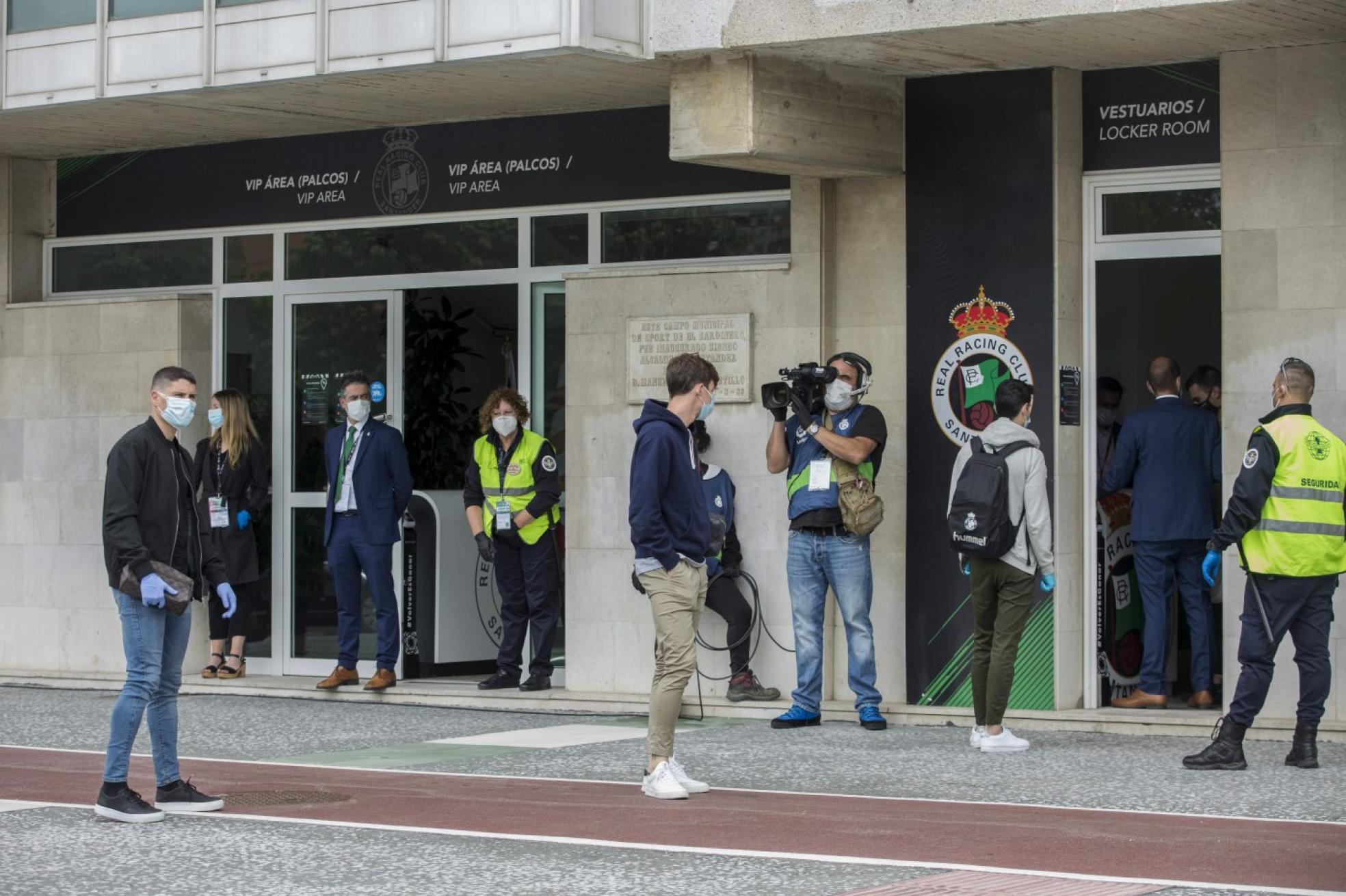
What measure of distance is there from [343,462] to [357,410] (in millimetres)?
371

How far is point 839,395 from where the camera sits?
40.3 ft

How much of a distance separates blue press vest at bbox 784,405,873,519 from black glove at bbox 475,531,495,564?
7.64ft

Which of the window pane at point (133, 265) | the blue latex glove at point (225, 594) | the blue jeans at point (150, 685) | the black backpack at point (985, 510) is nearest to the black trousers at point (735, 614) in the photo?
the black backpack at point (985, 510)

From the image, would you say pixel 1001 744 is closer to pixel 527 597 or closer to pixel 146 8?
pixel 527 597

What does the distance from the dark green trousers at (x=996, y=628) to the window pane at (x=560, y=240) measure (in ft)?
14.1

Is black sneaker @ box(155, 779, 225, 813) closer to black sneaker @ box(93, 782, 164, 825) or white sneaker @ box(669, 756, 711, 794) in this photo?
black sneaker @ box(93, 782, 164, 825)

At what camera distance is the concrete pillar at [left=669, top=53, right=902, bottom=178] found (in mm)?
12258

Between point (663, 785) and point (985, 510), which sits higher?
point (985, 510)

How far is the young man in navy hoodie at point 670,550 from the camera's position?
947 cm

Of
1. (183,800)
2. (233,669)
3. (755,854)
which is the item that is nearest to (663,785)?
(755,854)

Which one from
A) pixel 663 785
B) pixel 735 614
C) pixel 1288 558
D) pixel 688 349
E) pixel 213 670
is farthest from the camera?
pixel 213 670

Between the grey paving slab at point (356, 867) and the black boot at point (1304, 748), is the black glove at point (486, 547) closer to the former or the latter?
the grey paving slab at point (356, 867)

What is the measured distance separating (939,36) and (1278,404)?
2.80 m

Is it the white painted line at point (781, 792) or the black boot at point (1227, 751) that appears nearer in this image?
the white painted line at point (781, 792)
